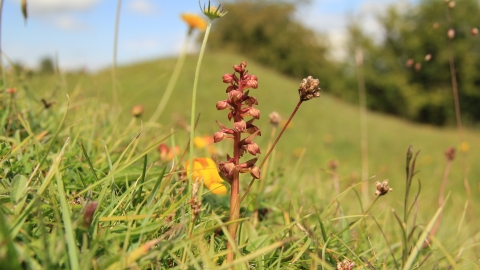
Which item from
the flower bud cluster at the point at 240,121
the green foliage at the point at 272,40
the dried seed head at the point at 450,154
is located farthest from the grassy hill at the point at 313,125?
the green foliage at the point at 272,40

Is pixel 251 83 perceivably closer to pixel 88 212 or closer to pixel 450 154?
pixel 88 212

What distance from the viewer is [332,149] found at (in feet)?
21.6

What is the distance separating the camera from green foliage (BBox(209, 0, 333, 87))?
2517cm

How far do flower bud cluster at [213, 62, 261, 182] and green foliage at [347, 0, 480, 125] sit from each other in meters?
23.3

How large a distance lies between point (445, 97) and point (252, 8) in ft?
43.6

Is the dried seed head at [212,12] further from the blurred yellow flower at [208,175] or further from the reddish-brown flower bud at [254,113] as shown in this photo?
the blurred yellow flower at [208,175]

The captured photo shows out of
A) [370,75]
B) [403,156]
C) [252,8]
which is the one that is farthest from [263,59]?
[403,156]

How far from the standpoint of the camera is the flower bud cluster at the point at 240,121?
0.67 metres

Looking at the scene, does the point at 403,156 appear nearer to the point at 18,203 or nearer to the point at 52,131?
the point at 52,131

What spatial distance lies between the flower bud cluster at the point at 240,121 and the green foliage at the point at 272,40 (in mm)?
24669

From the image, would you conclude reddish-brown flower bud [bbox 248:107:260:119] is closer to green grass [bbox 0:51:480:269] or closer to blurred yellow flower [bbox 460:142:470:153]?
green grass [bbox 0:51:480:269]

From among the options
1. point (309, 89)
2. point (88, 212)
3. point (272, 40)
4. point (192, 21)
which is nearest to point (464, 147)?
point (192, 21)

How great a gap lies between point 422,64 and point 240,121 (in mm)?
26049

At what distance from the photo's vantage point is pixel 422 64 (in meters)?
23.9
